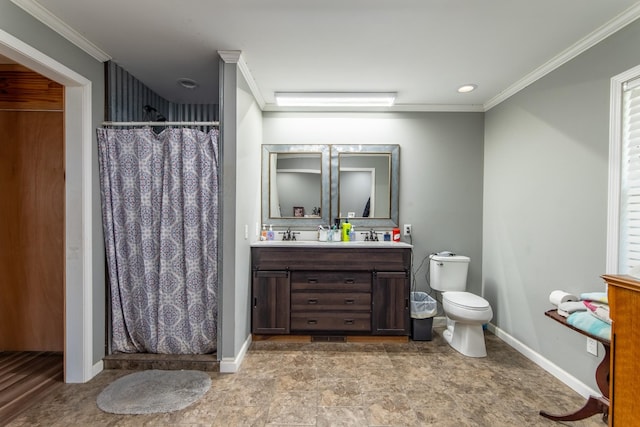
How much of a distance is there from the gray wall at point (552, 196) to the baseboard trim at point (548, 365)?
4 cm

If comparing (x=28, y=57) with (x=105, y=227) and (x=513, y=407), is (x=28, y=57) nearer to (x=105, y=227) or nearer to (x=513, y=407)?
(x=105, y=227)

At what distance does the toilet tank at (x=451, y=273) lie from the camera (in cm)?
286

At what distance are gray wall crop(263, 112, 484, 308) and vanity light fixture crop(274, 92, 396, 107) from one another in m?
0.24

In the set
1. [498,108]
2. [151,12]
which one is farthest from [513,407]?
[151,12]

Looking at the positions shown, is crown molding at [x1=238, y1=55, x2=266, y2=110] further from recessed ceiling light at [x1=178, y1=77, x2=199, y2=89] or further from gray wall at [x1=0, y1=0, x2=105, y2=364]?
gray wall at [x1=0, y1=0, x2=105, y2=364]

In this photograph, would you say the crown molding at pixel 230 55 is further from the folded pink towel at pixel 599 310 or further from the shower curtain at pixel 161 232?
the folded pink towel at pixel 599 310

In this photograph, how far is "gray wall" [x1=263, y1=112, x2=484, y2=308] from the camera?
317cm

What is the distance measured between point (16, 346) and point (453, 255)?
4207 millimetres

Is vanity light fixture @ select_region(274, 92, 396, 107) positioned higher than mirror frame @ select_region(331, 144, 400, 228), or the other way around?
vanity light fixture @ select_region(274, 92, 396, 107)

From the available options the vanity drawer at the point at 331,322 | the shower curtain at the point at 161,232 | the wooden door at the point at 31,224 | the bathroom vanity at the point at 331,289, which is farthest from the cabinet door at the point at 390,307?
the wooden door at the point at 31,224

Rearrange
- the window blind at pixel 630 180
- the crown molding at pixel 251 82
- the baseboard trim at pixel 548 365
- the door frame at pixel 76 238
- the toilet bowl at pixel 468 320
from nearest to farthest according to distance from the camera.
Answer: the window blind at pixel 630 180 → the baseboard trim at pixel 548 365 → the door frame at pixel 76 238 → the crown molding at pixel 251 82 → the toilet bowl at pixel 468 320

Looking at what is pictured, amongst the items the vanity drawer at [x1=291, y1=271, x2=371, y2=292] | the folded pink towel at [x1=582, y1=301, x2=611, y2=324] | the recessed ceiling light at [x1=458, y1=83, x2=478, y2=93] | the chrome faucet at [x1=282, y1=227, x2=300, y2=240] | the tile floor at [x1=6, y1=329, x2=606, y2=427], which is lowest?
Result: the tile floor at [x1=6, y1=329, x2=606, y2=427]

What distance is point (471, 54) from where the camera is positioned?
215 centimetres

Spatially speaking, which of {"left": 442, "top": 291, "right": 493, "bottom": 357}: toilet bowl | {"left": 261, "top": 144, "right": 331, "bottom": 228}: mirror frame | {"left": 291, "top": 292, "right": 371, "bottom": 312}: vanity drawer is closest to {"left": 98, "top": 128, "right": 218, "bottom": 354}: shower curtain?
{"left": 291, "top": 292, "right": 371, "bottom": 312}: vanity drawer
